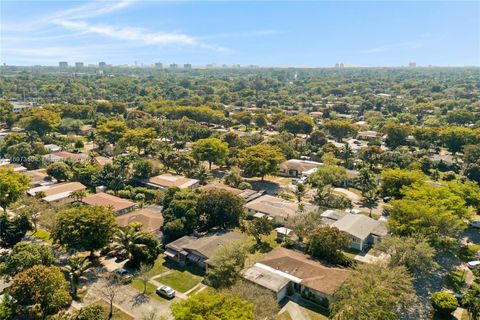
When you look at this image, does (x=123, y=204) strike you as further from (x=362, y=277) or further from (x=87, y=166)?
(x=362, y=277)

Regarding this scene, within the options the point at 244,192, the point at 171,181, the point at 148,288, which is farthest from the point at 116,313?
the point at 171,181

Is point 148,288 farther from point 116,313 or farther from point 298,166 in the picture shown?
point 298,166

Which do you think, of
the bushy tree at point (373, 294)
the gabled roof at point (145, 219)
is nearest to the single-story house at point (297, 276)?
the bushy tree at point (373, 294)

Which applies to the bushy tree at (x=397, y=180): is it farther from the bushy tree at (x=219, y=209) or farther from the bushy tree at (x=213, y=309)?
the bushy tree at (x=213, y=309)

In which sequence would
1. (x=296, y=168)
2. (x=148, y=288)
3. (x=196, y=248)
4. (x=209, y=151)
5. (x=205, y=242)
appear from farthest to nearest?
(x=296, y=168) < (x=209, y=151) < (x=205, y=242) < (x=196, y=248) < (x=148, y=288)

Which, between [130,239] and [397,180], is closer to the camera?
[130,239]

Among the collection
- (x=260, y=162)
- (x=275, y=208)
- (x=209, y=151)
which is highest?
(x=209, y=151)

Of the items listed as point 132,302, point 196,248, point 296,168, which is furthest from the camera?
point 296,168
